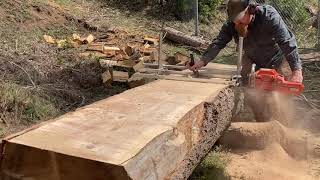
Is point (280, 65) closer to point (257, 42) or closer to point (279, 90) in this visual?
point (257, 42)

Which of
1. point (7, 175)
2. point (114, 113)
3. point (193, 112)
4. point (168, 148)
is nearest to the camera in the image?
A: point (7, 175)

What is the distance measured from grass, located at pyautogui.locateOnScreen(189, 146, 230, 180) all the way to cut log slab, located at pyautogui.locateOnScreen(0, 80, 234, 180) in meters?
0.66

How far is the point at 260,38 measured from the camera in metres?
5.48

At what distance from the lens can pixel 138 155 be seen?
9.47ft

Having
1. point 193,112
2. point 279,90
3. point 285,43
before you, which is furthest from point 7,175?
point 285,43

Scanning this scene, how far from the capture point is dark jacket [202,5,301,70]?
5.16 m

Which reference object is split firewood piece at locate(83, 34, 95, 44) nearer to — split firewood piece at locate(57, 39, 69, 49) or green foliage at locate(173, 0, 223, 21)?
split firewood piece at locate(57, 39, 69, 49)

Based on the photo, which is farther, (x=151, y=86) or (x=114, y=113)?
(x=151, y=86)

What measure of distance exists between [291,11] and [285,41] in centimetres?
794

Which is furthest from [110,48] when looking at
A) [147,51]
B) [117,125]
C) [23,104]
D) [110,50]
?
[117,125]

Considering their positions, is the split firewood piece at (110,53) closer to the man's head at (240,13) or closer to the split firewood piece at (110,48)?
the split firewood piece at (110,48)

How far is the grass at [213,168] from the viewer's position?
16.4ft

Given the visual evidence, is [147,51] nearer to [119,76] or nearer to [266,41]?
[119,76]

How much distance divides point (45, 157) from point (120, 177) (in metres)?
0.51
